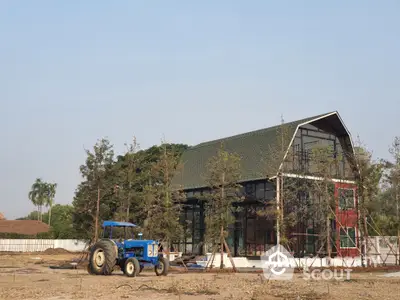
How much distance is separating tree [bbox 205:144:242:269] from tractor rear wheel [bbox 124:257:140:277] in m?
6.53

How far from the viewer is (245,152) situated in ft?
118

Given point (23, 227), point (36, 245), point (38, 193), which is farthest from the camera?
point (38, 193)

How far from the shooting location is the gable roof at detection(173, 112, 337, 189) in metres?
32.7

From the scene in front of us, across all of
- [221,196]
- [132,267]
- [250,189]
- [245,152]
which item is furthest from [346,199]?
[132,267]

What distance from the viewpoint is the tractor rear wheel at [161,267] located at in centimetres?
2181

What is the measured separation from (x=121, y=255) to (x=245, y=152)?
52.3 ft

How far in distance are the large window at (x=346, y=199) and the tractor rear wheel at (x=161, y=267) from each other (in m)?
13.4

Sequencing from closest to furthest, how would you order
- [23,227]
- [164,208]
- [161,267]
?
[161,267] → [164,208] → [23,227]

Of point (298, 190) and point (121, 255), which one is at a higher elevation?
point (298, 190)

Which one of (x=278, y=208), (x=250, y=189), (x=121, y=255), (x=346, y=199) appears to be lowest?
(x=121, y=255)

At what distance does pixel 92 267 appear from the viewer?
21500 mm

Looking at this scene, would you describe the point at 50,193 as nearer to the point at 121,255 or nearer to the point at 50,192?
the point at 50,192

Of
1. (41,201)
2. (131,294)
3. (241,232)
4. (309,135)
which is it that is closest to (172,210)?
(241,232)

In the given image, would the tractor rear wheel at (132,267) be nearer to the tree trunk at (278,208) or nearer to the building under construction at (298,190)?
the tree trunk at (278,208)
